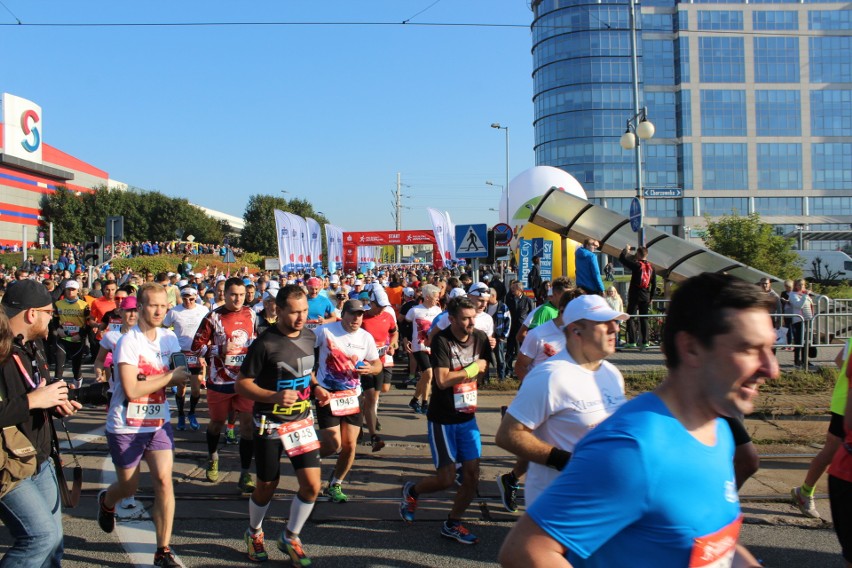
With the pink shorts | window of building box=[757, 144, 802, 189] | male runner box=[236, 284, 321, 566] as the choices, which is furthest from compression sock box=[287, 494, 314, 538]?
window of building box=[757, 144, 802, 189]

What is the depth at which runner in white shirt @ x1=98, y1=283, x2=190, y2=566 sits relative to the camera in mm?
4270

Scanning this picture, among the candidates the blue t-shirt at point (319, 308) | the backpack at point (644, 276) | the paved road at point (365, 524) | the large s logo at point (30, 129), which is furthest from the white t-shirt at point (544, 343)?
the large s logo at point (30, 129)

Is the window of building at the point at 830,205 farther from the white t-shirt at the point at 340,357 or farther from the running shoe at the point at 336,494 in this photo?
the running shoe at the point at 336,494

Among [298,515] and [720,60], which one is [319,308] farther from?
[720,60]

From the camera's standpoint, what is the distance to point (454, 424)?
16.5ft

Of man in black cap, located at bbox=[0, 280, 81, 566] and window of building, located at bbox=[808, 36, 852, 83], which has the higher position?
window of building, located at bbox=[808, 36, 852, 83]

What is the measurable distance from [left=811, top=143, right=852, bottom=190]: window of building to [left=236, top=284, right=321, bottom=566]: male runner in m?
76.1

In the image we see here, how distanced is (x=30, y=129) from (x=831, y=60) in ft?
253

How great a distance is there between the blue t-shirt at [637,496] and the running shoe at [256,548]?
3503mm

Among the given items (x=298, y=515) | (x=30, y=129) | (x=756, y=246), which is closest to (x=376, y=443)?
(x=298, y=515)

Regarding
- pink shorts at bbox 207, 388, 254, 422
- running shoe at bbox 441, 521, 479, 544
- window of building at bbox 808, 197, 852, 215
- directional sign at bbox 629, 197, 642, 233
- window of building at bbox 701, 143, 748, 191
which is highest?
window of building at bbox 701, 143, 748, 191

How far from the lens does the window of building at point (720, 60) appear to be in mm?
66875

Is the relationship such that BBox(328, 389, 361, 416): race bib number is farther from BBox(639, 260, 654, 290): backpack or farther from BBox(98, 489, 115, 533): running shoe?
BBox(639, 260, 654, 290): backpack

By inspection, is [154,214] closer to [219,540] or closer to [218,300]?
[218,300]
